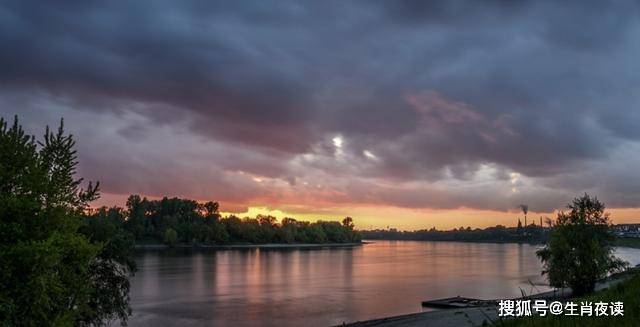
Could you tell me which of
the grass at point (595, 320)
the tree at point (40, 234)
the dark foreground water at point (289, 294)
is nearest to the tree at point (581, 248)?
the dark foreground water at point (289, 294)

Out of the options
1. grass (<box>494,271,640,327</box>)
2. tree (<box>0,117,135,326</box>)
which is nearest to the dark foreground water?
grass (<box>494,271,640,327</box>)

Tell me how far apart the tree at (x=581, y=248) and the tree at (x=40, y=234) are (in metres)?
50.3

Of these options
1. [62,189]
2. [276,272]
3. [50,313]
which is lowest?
[276,272]

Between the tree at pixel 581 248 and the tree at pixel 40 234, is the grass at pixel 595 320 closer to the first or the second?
the tree at pixel 40 234

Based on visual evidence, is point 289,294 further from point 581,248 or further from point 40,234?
point 40,234

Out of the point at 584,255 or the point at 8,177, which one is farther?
the point at 584,255

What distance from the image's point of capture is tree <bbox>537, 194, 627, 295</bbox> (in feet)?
184

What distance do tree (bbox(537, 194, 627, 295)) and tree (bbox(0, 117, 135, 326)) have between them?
165 feet

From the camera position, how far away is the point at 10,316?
65.1ft

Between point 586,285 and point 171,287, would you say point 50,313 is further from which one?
point 171,287

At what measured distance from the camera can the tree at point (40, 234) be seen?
19.7 metres

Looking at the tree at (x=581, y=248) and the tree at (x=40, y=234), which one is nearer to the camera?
the tree at (x=40, y=234)

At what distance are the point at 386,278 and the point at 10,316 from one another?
332 ft

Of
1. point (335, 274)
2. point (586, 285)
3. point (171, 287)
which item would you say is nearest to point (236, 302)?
point (171, 287)
